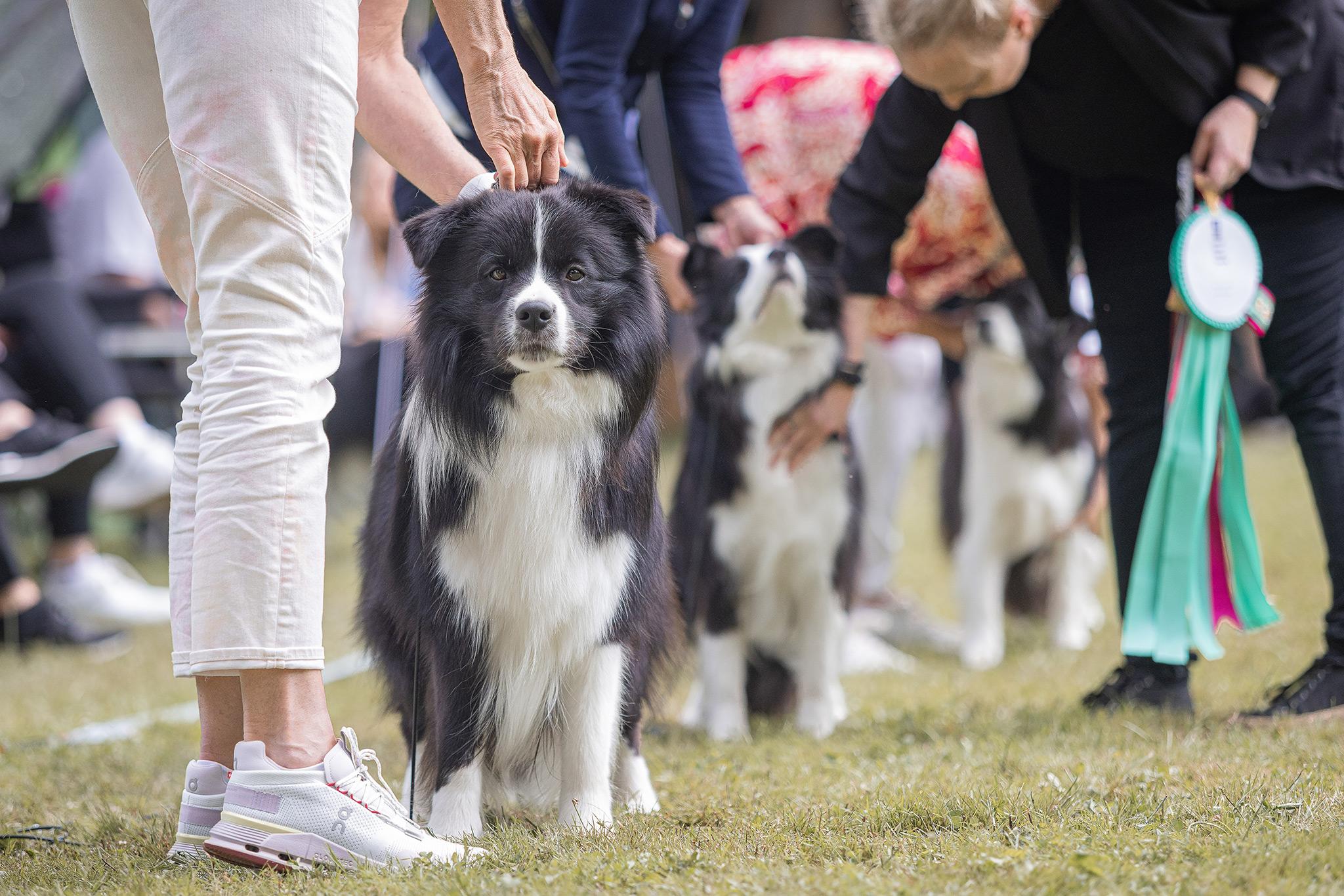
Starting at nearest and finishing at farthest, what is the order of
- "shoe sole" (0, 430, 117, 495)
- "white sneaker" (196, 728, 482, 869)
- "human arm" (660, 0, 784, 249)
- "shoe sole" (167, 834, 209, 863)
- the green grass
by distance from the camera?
1. the green grass
2. "white sneaker" (196, 728, 482, 869)
3. "shoe sole" (167, 834, 209, 863)
4. "human arm" (660, 0, 784, 249)
5. "shoe sole" (0, 430, 117, 495)

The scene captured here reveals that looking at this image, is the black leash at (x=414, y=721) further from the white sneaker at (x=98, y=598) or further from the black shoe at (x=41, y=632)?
the white sneaker at (x=98, y=598)

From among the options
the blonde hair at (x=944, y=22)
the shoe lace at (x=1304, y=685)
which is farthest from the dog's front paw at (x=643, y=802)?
the blonde hair at (x=944, y=22)

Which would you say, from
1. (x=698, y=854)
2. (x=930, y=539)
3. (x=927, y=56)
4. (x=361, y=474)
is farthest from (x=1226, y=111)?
(x=361, y=474)

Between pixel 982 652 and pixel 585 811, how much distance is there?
2676 millimetres

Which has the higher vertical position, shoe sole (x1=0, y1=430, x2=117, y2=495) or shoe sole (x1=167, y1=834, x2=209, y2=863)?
shoe sole (x1=167, y1=834, x2=209, y2=863)

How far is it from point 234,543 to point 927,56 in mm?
1985

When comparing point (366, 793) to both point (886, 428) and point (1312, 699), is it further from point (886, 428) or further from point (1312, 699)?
point (886, 428)

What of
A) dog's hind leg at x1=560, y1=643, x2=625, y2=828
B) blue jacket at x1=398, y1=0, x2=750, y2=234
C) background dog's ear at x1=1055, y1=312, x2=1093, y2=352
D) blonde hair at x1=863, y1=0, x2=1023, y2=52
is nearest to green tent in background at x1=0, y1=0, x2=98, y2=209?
blue jacket at x1=398, y1=0, x2=750, y2=234

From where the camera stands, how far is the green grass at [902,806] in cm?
174

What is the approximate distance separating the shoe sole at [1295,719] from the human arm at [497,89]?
2.02m

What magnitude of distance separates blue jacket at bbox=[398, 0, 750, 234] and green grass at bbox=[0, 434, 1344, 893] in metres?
1.31

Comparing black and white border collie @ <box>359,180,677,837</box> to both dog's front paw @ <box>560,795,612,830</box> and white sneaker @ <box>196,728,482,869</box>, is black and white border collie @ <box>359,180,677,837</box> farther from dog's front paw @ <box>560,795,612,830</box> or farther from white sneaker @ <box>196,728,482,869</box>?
white sneaker @ <box>196,728,482,869</box>

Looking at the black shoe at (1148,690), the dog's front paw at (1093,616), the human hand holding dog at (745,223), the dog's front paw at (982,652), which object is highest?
the human hand holding dog at (745,223)

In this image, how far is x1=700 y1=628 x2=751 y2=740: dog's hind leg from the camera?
3.36m
